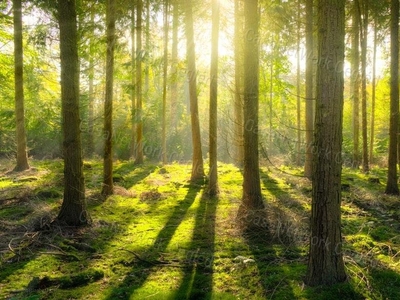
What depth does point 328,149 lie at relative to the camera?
4.38 meters

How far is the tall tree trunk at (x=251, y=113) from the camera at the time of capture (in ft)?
25.7

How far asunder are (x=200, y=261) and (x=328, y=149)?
116 inches

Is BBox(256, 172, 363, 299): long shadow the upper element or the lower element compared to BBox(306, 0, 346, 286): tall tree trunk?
lower

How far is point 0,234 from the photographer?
22.1ft

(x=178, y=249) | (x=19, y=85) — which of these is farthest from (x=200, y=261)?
(x=19, y=85)

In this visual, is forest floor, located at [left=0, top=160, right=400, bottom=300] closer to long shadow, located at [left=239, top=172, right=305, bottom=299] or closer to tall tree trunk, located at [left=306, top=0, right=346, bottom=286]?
long shadow, located at [left=239, top=172, right=305, bottom=299]

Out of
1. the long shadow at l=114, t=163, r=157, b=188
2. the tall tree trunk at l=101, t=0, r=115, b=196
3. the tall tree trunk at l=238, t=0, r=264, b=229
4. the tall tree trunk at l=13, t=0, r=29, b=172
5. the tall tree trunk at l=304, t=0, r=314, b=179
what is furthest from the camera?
the tall tree trunk at l=13, t=0, r=29, b=172

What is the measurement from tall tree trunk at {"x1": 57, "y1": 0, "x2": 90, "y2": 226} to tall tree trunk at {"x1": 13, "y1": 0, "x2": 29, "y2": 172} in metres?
8.78

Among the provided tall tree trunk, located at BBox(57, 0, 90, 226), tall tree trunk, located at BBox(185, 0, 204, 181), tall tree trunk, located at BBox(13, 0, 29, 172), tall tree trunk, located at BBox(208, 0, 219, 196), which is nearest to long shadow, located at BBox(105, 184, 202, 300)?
tall tree trunk, located at BBox(208, 0, 219, 196)

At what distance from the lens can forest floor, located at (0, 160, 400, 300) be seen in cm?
475

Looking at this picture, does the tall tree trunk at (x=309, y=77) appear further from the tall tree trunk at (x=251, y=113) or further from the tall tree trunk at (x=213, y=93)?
the tall tree trunk at (x=251, y=113)

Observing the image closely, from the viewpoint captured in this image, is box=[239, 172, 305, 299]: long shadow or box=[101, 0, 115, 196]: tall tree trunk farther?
box=[101, 0, 115, 196]: tall tree trunk

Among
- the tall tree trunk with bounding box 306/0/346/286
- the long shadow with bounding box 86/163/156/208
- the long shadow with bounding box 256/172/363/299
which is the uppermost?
the tall tree trunk with bounding box 306/0/346/286

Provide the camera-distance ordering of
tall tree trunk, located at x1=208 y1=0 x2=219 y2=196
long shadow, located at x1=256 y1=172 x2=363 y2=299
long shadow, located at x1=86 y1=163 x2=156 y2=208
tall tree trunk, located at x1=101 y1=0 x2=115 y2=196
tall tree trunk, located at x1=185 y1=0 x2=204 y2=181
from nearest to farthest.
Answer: long shadow, located at x1=256 y1=172 x2=363 y2=299 < tall tree trunk, located at x1=101 y1=0 x2=115 y2=196 < long shadow, located at x1=86 y1=163 x2=156 y2=208 < tall tree trunk, located at x1=208 y1=0 x2=219 y2=196 < tall tree trunk, located at x1=185 y1=0 x2=204 y2=181
